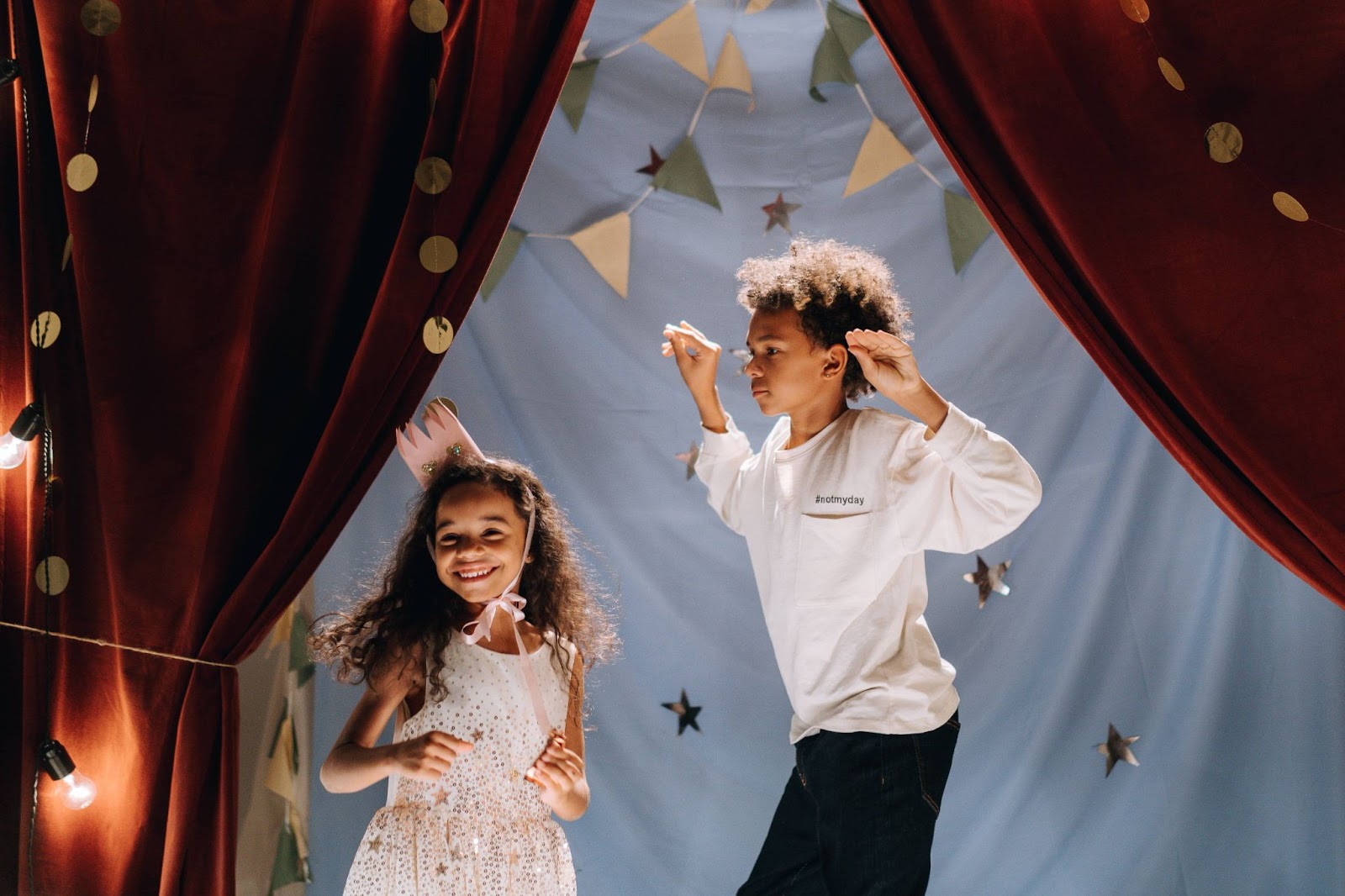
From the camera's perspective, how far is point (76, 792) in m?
1.95

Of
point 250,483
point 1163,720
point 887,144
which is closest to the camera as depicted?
point 250,483

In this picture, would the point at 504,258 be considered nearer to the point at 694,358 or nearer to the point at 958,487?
the point at 694,358

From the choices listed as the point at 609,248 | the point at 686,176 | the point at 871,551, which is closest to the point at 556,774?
the point at 871,551

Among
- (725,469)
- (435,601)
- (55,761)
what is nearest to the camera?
(55,761)

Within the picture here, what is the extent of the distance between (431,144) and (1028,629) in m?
1.88

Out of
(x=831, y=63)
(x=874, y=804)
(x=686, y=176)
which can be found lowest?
(x=874, y=804)

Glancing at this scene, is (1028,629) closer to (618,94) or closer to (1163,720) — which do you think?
(1163,720)

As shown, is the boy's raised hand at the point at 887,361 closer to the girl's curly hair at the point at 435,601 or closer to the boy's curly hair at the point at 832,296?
the boy's curly hair at the point at 832,296

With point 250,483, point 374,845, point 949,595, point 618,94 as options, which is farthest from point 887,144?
point 374,845

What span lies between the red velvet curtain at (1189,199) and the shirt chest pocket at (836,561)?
526 mm

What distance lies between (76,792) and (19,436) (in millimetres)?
558

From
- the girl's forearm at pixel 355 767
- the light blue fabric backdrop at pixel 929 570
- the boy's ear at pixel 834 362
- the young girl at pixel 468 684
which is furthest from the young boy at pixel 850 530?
the girl's forearm at pixel 355 767

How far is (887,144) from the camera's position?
10.5 ft

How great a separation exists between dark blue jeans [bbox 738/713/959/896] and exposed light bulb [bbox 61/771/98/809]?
1186 mm
